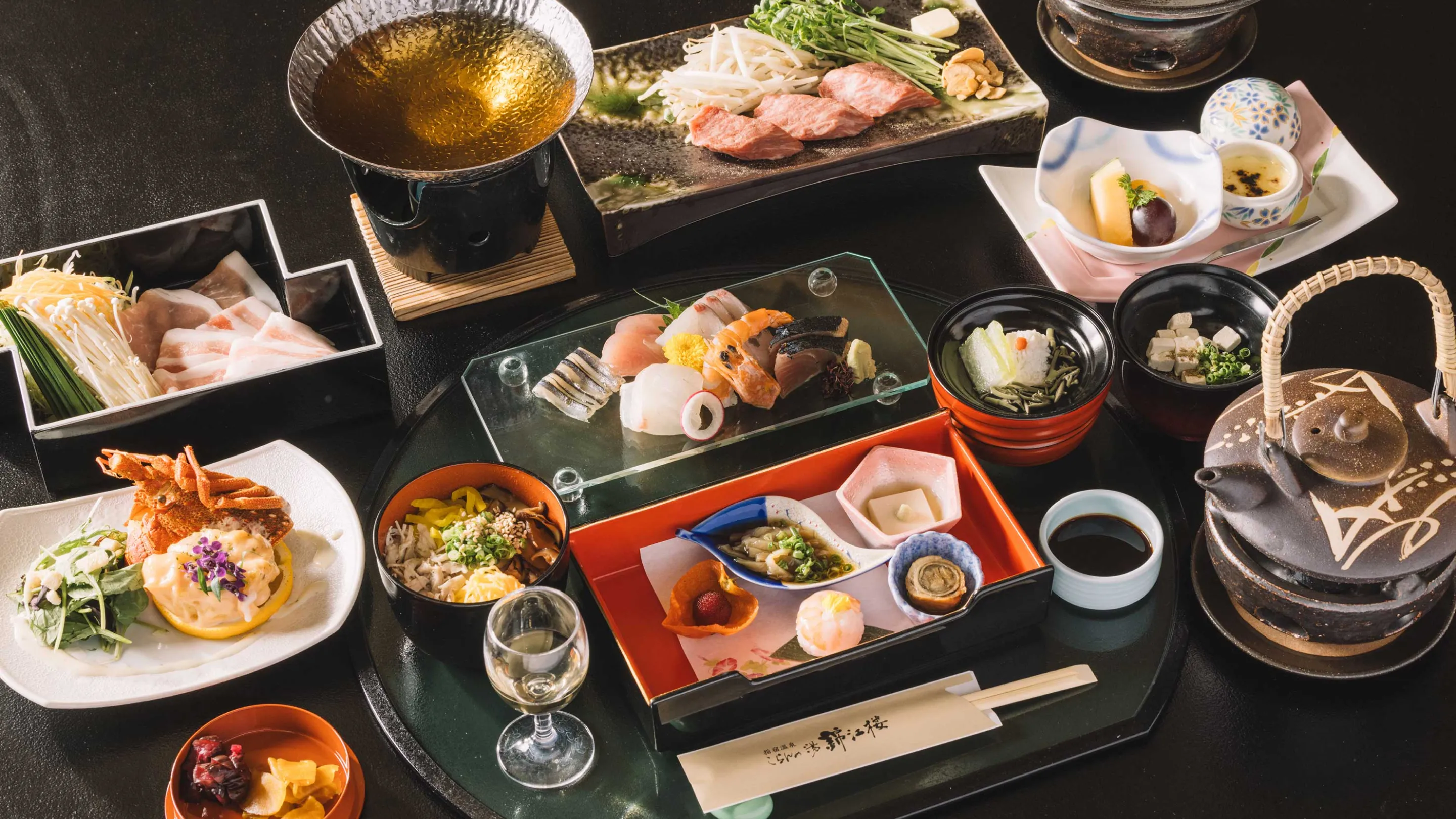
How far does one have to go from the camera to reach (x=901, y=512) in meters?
1.74

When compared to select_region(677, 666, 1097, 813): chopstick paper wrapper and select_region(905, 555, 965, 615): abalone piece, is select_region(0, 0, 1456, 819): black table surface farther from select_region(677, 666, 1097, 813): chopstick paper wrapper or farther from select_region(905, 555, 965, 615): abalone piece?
select_region(905, 555, 965, 615): abalone piece

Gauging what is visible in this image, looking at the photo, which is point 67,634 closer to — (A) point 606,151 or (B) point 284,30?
(A) point 606,151

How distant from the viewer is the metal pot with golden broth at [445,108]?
6.42ft

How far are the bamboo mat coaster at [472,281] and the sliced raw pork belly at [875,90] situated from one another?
0.58 meters

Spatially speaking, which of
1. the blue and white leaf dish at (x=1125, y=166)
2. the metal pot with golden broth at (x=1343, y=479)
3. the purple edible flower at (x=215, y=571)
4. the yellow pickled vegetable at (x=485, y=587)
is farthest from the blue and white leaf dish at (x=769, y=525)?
the blue and white leaf dish at (x=1125, y=166)

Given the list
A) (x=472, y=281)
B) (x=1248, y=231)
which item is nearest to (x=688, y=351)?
(x=472, y=281)

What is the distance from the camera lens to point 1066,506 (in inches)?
68.7

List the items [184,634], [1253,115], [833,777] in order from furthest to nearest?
[1253,115]
[184,634]
[833,777]

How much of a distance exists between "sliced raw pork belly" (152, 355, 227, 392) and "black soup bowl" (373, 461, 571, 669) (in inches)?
15.0

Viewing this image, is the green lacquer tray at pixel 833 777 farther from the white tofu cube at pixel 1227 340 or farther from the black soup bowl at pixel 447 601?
the white tofu cube at pixel 1227 340

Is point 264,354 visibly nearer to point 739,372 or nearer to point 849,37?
point 739,372

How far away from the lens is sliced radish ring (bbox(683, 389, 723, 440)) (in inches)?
72.3

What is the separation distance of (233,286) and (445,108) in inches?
17.5

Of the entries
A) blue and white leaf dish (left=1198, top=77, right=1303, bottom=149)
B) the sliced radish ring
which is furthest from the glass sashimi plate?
blue and white leaf dish (left=1198, top=77, right=1303, bottom=149)
